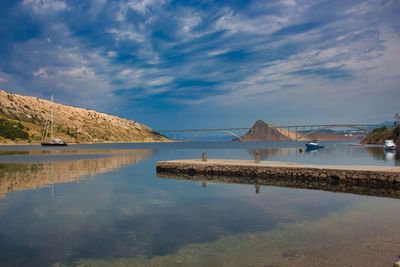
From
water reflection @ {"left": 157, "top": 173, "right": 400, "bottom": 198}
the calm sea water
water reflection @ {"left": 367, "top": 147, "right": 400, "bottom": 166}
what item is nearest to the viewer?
the calm sea water

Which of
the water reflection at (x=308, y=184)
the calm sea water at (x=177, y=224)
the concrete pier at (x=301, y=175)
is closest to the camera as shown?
the calm sea water at (x=177, y=224)

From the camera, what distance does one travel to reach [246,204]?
26.5 meters

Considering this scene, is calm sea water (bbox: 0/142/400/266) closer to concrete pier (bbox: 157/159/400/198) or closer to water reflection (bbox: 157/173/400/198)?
water reflection (bbox: 157/173/400/198)

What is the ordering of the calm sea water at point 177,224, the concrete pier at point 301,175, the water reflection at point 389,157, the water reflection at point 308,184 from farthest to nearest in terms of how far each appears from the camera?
the water reflection at point 389,157 → the concrete pier at point 301,175 → the water reflection at point 308,184 → the calm sea water at point 177,224

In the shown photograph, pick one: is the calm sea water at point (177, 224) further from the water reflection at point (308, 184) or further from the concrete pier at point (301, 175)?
the concrete pier at point (301, 175)

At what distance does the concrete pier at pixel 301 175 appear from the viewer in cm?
3297

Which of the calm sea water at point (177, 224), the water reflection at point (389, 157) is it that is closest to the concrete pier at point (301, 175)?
the calm sea water at point (177, 224)

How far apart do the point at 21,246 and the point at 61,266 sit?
3.80 metres

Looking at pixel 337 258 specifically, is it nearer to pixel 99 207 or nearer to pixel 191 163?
pixel 99 207

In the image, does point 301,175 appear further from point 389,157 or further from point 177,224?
point 389,157

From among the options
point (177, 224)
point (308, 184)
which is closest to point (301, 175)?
point (308, 184)

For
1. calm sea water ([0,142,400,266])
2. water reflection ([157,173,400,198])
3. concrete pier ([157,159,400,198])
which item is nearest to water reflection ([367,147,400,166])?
concrete pier ([157,159,400,198])

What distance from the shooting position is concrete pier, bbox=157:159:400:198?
108ft

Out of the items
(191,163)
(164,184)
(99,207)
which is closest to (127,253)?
(99,207)
